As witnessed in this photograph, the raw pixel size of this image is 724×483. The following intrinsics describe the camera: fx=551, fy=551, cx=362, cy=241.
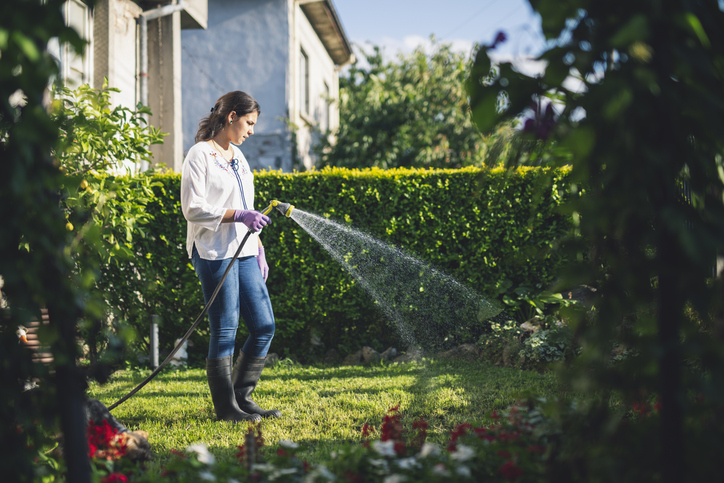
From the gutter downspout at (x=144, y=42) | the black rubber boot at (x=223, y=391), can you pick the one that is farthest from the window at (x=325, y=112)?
the black rubber boot at (x=223, y=391)

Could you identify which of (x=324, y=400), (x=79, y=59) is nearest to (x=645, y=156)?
(x=324, y=400)

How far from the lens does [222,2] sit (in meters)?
9.95

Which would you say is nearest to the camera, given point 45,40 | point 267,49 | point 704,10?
point 45,40

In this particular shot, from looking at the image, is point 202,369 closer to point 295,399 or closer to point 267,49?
point 295,399

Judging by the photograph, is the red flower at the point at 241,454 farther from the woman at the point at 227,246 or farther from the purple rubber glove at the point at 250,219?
the purple rubber glove at the point at 250,219

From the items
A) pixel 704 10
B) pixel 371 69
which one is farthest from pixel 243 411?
pixel 371 69

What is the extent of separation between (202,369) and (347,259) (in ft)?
6.00

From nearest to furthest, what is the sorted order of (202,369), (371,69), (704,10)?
(704,10), (202,369), (371,69)

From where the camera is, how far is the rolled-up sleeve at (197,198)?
310 cm

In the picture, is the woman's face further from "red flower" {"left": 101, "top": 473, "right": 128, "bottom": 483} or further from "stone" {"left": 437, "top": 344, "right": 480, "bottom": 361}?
"stone" {"left": 437, "top": 344, "right": 480, "bottom": 361}

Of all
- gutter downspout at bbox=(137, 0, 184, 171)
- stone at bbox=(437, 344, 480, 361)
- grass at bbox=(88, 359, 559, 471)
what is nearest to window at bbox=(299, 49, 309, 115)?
gutter downspout at bbox=(137, 0, 184, 171)

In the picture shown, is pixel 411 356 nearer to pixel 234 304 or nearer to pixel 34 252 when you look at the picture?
pixel 234 304

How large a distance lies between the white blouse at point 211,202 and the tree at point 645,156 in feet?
7.04

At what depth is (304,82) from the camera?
449 inches
